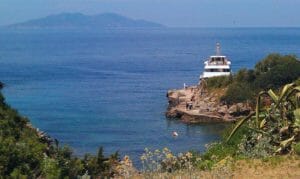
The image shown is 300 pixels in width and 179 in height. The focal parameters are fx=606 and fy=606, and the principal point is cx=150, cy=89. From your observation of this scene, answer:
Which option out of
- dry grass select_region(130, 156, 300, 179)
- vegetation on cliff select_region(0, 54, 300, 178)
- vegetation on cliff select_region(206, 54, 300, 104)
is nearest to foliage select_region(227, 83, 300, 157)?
vegetation on cliff select_region(0, 54, 300, 178)

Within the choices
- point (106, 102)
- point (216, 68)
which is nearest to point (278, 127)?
point (106, 102)

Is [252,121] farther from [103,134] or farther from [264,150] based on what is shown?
[103,134]

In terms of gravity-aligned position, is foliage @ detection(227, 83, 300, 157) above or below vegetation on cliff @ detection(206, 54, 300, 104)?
above

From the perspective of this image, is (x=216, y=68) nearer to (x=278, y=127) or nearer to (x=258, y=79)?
(x=258, y=79)

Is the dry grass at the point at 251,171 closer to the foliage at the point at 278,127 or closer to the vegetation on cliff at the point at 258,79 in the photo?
the foliage at the point at 278,127

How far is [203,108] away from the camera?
53.7 m

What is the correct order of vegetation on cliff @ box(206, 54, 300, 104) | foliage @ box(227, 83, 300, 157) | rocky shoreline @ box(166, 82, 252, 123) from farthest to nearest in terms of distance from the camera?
vegetation on cliff @ box(206, 54, 300, 104)
rocky shoreline @ box(166, 82, 252, 123)
foliage @ box(227, 83, 300, 157)

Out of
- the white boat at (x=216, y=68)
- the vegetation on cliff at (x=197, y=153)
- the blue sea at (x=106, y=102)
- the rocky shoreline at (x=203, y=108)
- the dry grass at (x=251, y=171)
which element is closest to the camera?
the dry grass at (x=251, y=171)

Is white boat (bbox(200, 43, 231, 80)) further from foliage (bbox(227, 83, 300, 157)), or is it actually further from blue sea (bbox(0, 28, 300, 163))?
foliage (bbox(227, 83, 300, 157))

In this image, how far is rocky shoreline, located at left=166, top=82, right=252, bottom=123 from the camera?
5175cm

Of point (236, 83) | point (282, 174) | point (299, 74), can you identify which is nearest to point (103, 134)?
point (236, 83)

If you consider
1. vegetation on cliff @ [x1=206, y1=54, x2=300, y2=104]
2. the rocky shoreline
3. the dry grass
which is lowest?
the rocky shoreline

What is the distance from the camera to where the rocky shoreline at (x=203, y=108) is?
51.8 metres

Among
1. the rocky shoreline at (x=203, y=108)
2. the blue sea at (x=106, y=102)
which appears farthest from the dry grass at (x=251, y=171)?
the rocky shoreline at (x=203, y=108)
